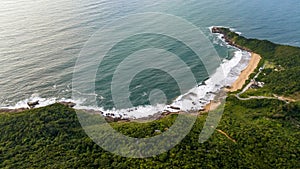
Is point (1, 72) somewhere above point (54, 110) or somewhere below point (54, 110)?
above

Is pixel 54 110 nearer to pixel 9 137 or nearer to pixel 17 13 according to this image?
pixel 9 137

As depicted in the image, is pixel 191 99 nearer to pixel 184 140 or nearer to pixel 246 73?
pixel 246 73

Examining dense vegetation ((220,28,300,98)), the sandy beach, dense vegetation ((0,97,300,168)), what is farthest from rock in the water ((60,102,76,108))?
dense vegetation ((220,28,300,98))

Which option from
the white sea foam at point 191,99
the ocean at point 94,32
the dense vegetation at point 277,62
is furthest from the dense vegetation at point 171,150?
the ocean at point 94,32

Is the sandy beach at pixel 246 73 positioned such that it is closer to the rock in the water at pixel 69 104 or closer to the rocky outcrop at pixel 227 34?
the rocky outcrop at pixel 227 34

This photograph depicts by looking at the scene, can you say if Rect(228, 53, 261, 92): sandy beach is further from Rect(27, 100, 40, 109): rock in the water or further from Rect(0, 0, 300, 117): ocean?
Rect(27, 100, 40, 109): rock in the water

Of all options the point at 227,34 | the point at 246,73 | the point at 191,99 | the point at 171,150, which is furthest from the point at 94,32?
the point at 171,150

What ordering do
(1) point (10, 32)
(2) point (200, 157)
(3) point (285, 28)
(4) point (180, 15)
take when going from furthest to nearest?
1. (4) point (180, 15)
2. (3) point (285, 28)
3. (1) point (10, 32)
4. (2) point (200, 157)

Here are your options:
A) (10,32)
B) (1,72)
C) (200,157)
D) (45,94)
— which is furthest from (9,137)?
(10,32)
